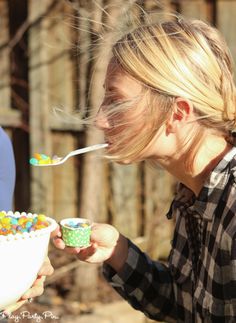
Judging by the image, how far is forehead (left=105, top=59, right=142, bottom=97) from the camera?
1566 mm

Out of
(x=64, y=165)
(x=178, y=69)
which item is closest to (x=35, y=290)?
(x=178, y=69)

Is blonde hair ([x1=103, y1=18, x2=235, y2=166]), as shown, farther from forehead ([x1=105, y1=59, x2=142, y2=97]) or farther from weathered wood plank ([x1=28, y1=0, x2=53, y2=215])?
weathered wood plank ([x1=28, y1=0, x2=53, y2=215])

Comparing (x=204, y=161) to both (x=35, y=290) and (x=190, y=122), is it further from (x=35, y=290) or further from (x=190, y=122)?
(x=35, y=290)

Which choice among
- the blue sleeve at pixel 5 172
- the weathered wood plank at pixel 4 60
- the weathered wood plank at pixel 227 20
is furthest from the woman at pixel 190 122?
the weathered wood plank at pixel 227 20

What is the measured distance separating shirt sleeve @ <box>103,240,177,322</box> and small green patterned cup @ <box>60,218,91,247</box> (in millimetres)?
315

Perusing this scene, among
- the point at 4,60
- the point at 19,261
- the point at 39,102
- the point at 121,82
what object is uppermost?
the point at 4,60

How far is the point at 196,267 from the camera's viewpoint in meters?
1.72

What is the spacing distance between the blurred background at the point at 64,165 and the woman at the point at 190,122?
1702 mm

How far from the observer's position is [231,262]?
1.49 m

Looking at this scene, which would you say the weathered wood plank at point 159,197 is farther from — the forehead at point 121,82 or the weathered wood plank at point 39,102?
the forehead at point 121,82

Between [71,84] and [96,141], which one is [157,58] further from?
[71,84]

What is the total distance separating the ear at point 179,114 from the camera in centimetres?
157

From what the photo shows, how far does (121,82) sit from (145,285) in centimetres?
65

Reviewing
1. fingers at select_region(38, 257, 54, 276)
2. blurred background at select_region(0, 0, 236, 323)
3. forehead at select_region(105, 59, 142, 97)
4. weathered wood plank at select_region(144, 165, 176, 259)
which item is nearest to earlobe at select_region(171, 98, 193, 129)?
forehead at select_region(105, 59, 142, 97)
